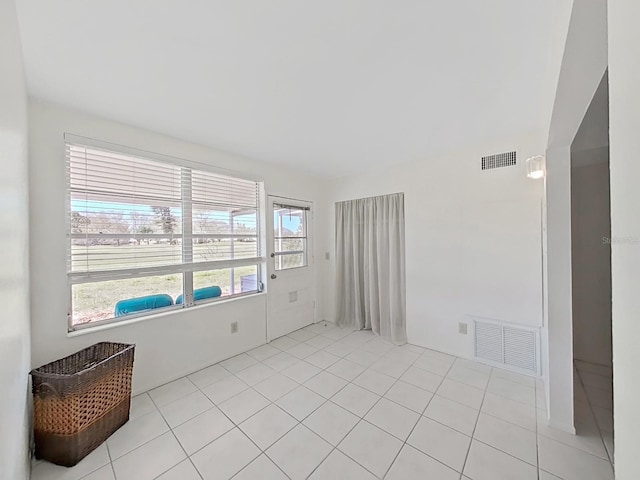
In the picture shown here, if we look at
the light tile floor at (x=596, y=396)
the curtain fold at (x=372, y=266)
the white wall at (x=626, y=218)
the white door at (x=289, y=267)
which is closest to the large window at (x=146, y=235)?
the white door at (x=289, y=267)

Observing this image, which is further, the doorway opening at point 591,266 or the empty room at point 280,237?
the doorway opening at point 591,266

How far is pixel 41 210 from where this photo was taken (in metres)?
1.87

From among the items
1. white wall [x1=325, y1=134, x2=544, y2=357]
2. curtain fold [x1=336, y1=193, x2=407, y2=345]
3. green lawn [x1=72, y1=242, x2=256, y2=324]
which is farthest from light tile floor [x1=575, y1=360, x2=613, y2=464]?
green lawn [x1=72, y1=242, x2=256, y2=324]

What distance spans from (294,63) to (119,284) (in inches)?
89.7

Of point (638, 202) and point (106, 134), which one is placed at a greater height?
point (106, 134)

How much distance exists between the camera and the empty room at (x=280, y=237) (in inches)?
46.9

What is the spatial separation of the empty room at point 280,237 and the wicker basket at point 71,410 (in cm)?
1

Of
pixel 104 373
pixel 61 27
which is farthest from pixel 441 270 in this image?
pixel 61 27

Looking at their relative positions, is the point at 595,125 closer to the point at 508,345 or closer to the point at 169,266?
the point at 508,345

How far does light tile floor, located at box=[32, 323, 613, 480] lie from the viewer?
1541mm

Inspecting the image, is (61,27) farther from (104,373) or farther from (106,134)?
(104,373)

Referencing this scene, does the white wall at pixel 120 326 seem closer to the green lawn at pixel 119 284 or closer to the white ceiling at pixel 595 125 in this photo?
the green lawn at pixel 119 284

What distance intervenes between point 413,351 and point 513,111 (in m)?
2.59

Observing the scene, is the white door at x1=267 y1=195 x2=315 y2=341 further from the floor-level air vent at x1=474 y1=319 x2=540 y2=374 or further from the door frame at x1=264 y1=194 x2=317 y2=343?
the floor-level air vent at x1=474 y1=319 x2=540 y2=374
